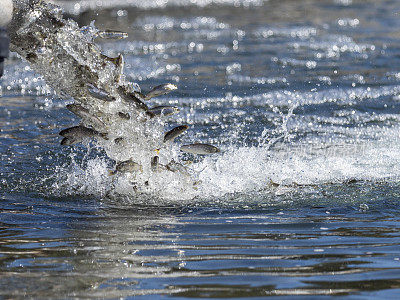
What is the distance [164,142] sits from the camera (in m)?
7.81

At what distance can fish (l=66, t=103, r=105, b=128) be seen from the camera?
24.4 ft

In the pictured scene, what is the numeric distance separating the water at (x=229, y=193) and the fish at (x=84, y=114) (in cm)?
69

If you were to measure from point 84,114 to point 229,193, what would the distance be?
1712mm

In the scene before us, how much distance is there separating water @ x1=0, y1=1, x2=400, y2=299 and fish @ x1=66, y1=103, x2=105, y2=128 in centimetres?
69

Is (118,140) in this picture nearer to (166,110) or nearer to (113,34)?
(166,110)

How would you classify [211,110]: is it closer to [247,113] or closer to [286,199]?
[247,113]

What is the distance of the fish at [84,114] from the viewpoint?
745cm

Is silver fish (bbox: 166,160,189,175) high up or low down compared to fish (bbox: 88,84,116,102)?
down

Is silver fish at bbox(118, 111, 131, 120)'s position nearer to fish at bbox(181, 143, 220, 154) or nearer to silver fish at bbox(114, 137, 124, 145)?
silver fish at bbox(114, 137, 124, 145)

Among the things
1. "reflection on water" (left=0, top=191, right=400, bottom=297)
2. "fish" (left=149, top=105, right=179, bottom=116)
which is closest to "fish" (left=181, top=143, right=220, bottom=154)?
"fish" (left=149, top=105, right=179, bottom=116)

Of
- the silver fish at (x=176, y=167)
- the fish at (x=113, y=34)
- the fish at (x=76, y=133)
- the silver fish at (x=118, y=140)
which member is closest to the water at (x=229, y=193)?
the silver fish at (x=176, y=167)

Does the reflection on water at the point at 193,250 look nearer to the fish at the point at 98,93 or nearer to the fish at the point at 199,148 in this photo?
the fish at the point at 199,148

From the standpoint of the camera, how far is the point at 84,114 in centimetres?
749

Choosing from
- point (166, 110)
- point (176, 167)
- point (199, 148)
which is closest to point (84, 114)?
point (166, 110)
